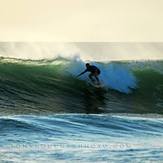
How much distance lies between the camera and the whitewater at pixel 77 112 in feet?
34.1

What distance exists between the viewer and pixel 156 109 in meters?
19.4

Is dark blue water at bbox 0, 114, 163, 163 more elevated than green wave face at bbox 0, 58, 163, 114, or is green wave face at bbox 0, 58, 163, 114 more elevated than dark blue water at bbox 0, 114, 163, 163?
green wave face at bbox 0, 58, 163, 114

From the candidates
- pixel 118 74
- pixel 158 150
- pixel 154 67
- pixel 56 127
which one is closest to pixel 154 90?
pixel 118 74

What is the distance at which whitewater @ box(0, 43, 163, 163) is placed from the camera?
34.1 feet

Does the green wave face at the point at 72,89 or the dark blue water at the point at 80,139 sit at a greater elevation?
the green wave face at the point at 72,89

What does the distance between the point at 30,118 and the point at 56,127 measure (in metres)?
1.20

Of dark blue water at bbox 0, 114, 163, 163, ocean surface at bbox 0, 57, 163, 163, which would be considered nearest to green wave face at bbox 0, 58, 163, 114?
ocean surface at bbox 0, 57, 163, 163

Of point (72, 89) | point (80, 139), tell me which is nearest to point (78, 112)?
point (72, 89)

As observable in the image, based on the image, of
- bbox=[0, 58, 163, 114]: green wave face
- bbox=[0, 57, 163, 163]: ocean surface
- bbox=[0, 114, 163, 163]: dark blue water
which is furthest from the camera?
bbox=[0, 58, 163, 114]: green wave face

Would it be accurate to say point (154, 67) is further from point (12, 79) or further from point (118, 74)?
point (12, 79)

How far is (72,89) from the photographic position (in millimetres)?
21062

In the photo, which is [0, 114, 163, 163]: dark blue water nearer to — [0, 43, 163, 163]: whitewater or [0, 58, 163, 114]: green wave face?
[0, 43, 163, 163]: whitewater

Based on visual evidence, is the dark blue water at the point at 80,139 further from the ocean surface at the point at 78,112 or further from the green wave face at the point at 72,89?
the green wave face at the point at 72,89

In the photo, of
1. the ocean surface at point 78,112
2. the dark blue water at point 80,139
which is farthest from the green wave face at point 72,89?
the dark blue water at point 80,139
